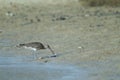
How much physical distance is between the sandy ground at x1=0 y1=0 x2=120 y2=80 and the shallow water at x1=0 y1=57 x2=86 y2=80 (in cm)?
43

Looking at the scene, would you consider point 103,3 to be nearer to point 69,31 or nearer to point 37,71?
point 69,31

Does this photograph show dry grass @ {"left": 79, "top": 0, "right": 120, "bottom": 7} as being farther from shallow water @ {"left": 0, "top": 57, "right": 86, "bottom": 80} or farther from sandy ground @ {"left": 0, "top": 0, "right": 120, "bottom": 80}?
shallow water @ {"left": 0, "top": 57, "right": 86, "bottom": 80}

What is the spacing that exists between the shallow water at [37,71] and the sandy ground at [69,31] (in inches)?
16.9

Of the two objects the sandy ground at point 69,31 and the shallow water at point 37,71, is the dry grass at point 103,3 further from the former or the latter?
the shallow water at point 37,71

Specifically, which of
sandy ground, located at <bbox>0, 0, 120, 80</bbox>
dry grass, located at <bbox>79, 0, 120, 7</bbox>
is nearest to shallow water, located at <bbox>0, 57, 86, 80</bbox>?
sandy ground, located at <bbox>0, 0, 120, 80</bbox>

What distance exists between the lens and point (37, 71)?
460 inches

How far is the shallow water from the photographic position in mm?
10984

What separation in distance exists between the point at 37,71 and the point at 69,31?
5569 millimetres

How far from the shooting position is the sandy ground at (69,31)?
42.2 feet

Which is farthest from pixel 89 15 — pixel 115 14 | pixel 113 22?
pixel 113 22

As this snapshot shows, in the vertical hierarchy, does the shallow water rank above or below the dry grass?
above

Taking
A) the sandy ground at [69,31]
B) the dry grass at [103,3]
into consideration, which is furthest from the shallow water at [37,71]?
the dry grass at [103,3]

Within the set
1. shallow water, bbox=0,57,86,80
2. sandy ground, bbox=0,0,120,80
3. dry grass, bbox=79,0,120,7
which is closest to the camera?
shallow water, bbox=0,57,86,80

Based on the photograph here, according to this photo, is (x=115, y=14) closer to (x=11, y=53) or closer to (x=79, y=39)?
(x=79, y=39)
